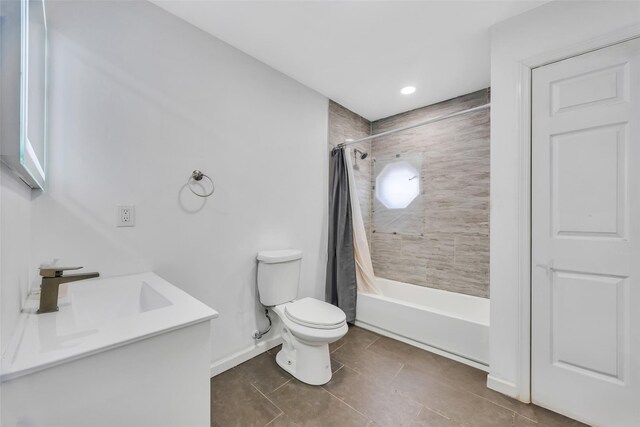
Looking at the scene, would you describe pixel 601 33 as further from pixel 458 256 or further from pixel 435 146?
pixel 458 256

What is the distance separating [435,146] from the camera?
9.21 ft

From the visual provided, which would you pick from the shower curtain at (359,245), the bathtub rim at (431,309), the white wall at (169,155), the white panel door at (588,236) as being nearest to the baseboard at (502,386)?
the white panel door at (588,236)

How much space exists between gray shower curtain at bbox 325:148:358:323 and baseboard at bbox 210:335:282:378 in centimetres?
70

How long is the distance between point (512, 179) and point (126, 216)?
7.48 ft

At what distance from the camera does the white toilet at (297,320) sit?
1.71 meters

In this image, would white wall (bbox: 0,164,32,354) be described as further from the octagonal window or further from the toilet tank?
the octagonal window

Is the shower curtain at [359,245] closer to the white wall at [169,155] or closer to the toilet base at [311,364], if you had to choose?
the white wall at [169,155]

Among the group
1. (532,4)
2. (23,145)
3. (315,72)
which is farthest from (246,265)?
(532,4)

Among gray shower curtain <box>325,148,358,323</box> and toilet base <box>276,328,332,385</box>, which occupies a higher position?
gray shower curtain <box>325,148,358,323</box>

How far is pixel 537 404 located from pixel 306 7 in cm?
275

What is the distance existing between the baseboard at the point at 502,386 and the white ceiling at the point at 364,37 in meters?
2.29

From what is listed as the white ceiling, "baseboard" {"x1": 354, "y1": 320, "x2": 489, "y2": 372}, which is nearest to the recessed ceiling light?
the white ceiling

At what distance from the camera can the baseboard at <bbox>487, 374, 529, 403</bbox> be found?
1.63 metres

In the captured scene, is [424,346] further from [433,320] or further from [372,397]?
[372,397]
